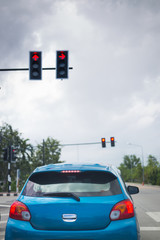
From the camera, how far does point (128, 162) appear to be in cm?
16150

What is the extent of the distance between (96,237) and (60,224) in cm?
44

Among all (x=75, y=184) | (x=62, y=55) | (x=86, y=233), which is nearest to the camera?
(x=86, y=233)

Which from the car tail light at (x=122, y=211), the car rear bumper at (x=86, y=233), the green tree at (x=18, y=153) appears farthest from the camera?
the green tree at (x=18, y=153)

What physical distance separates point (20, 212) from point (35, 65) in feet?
29.6

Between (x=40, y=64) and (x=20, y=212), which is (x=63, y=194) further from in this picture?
(x=40, y=64)

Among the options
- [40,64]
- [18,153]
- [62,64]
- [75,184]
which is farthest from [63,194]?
[18,153]

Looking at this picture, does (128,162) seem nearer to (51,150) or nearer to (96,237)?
(51,150)

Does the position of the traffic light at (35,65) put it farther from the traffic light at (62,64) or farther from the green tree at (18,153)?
the green tree at (18,153)

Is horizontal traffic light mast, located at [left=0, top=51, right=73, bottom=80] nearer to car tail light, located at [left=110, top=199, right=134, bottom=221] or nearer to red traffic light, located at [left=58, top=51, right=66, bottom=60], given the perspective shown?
red traffic light, located at [left=58, top=51, right=66, bottom=60]

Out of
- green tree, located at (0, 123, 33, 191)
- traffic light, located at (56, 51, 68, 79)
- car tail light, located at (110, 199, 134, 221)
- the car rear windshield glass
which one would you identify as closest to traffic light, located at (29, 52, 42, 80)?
traffic light, located at (56, 51, 68, 79)

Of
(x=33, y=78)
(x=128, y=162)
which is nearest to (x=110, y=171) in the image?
(x=33, y=78)

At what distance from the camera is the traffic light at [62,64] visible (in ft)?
40.5

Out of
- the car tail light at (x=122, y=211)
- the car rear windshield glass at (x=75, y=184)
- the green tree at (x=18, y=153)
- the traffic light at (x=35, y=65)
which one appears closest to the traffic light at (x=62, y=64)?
the traffic light at (x=35, y=65)

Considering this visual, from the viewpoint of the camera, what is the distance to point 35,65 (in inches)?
489
